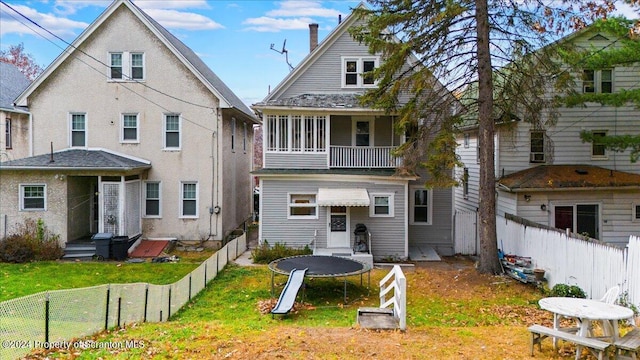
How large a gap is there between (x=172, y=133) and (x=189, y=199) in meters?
3.12

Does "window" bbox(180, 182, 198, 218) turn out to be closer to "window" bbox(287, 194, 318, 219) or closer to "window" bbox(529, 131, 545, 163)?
"window" bbox(287, 194, 318, 219)

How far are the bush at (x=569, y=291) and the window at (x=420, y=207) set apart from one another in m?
8.73

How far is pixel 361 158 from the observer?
1972cm

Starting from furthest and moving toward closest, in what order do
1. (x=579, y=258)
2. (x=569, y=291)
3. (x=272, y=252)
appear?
(x=272, y=252) → (x=579, y=258) → (x=569, y=291)

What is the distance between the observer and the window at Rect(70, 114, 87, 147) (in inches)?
814

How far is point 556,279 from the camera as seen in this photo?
42.9ft

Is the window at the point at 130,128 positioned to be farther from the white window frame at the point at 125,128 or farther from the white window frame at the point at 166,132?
the white window frame at the point at 166,132

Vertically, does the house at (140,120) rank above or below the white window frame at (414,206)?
above

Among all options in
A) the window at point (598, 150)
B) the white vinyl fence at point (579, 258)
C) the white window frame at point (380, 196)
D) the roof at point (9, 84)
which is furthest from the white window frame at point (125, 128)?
the window at point (598, 150)

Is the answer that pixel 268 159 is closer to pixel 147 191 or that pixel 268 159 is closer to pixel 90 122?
pixel 147 191

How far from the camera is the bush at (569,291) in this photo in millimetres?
11609

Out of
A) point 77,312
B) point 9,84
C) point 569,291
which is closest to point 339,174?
point 569,291

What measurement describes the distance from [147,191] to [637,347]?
1907cm

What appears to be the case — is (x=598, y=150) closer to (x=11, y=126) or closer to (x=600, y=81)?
(x=600, y=81)
